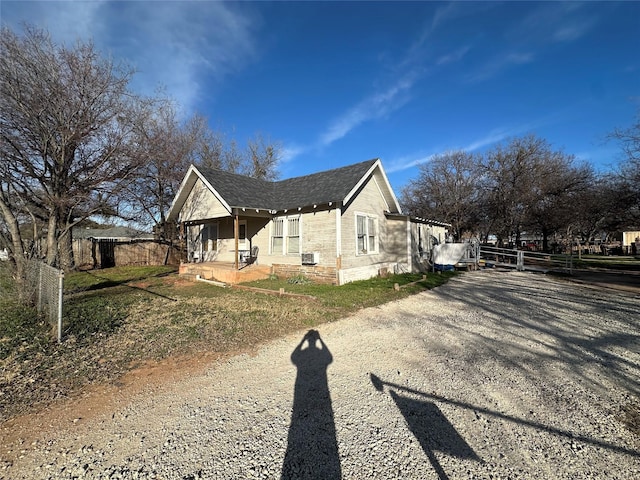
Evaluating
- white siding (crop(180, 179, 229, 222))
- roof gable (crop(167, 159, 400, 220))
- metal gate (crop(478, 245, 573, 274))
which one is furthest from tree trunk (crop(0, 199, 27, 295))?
→ metal gate (crop(478, 245, 573, 274))

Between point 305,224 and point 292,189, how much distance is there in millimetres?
3169

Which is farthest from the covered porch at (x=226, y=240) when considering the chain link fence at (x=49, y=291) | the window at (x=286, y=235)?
the chain link fence at (x=49, y=291)

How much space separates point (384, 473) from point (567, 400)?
2.55 meters

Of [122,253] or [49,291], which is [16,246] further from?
[122,253]

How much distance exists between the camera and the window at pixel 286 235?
42.9 feet

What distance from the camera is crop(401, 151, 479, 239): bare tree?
1152 inches

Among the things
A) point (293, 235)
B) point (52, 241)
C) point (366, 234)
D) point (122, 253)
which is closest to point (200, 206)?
point (293, 235)

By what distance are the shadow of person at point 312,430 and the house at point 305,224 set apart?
7712 millimetres

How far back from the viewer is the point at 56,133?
9680mm

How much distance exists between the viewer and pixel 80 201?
10648 mm

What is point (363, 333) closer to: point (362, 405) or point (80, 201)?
point (362, 405)

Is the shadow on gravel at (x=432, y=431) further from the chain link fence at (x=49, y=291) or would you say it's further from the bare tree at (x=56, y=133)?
the bare tree at (x=56, y=133)

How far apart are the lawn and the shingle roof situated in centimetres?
399

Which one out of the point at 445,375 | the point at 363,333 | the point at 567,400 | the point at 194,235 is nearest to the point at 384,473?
the point at 445,375
